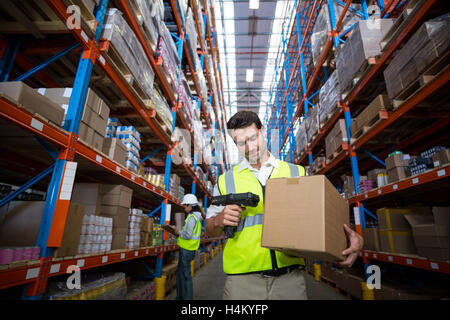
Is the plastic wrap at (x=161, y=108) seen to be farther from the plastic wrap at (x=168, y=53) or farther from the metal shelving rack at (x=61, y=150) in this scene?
the metal shelving rack at (x=61, y=150)

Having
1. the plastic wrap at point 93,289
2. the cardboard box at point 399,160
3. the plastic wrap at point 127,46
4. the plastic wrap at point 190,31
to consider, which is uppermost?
the plastic wrap at point 190,31

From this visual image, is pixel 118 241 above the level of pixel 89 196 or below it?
below

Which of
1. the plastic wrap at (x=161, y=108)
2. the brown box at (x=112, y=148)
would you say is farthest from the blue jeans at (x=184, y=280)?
the plastic wrap at (x=161, y=108)

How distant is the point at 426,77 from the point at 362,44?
1.54 m

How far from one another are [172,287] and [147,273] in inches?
35.5

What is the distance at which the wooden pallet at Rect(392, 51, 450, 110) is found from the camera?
257 cm

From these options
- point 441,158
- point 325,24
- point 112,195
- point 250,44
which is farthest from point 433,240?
point 250,44

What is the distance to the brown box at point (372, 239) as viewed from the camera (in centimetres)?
373

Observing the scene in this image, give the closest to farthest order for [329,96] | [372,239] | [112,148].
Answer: [112,148], [372,239], [329,96]

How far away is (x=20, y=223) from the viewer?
5.97 ft

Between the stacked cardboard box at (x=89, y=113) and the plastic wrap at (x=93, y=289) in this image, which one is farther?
the stacked cardboard box at (x=89, y=113)

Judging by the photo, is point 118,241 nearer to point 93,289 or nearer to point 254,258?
point 93,289

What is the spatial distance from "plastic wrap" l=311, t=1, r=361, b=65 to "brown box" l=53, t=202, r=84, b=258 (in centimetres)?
651

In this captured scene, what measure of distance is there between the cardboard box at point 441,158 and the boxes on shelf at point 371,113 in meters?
1.16
